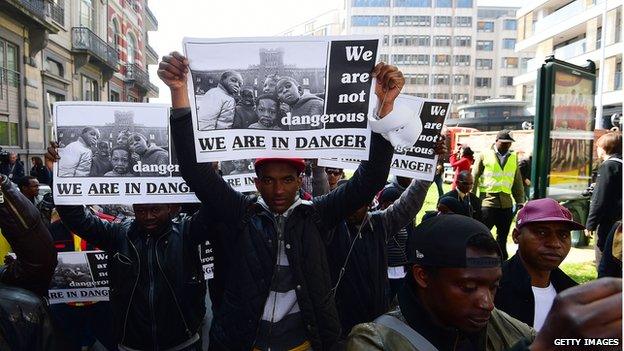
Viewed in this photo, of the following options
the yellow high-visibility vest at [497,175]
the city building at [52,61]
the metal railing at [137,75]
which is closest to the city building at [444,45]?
the metal railing at [137,75]

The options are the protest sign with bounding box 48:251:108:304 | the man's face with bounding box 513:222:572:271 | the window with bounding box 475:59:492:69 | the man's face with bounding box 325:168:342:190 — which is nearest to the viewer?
the man's face with bounding box 513:222:572:271

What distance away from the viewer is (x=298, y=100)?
7.39 feet

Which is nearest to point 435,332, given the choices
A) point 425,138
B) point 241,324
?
point 241,324

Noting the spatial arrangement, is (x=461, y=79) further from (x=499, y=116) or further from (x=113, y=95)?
(x=113, y=95)

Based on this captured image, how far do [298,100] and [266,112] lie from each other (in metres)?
0.16

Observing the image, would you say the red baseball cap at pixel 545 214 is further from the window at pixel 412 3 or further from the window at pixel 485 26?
the window at pixel 485 26

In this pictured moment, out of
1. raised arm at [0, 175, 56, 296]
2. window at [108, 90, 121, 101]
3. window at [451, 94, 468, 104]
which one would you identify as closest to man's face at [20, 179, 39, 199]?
raised arm at [0, 175, 56, 296]

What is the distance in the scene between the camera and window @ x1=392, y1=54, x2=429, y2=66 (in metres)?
66.7

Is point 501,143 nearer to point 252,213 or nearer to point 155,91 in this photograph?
point 252,213

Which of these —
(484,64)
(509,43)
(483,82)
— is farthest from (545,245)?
(509,43)

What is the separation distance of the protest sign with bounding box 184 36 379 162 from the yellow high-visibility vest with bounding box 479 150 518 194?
4.89 m

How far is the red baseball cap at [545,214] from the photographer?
92.0 inches

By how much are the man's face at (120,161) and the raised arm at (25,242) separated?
3.80ft

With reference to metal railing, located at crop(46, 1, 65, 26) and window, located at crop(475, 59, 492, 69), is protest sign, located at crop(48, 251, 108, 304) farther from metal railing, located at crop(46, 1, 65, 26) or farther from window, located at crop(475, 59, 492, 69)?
window, located at crop(475, 59, 492, 69)
